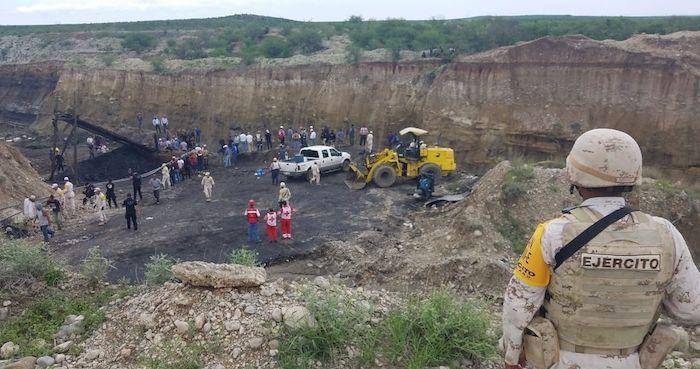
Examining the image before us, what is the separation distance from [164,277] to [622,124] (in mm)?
19991

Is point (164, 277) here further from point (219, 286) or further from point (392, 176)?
point (392, 176)

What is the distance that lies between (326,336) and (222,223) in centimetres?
1064

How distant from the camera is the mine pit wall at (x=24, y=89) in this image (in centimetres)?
3750

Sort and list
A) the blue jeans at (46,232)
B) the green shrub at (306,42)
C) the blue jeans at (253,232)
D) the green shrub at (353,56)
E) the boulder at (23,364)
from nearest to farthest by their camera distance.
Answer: the boulder at (23,364)
the blue jeans at (253,232)
the blue jeans at (46,232)
the green shrub at (353,56)
the green shrub at (306,42)

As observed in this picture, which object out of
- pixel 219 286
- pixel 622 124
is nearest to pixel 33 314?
pixel 219 286

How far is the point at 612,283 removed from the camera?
2574mm

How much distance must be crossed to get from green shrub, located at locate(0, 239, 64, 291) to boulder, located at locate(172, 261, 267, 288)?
273 cm

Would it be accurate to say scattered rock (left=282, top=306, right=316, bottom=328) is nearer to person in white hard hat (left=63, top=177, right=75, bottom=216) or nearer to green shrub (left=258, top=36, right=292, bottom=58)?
person in white hard hat (left=63, top=177, right=75, bottom=216)

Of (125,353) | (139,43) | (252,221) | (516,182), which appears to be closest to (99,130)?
(252,221)

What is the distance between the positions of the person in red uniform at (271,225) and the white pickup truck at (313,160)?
7.05 m

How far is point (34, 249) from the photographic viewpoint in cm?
816

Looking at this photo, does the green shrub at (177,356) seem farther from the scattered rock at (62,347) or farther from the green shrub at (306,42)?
the green shrub at (306,42)

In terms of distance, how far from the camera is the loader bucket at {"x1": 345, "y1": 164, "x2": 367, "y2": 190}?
1970 cm

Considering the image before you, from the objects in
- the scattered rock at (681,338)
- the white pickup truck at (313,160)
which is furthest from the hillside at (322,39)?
the scattered rock at (681,338)
